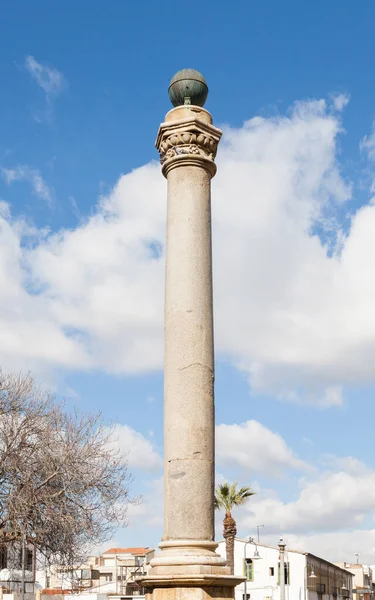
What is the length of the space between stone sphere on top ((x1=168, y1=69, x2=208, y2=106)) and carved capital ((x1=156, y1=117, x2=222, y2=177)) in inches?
20.8

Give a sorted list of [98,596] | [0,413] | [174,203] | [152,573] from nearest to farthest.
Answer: [152,573]
[174,203]
[0,413]
[98,596]

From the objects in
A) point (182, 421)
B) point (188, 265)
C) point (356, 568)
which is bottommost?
point (356, 568)

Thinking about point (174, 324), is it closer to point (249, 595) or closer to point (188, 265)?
point (188, 265)

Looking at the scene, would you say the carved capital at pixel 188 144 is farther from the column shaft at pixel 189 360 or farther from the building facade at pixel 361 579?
the building facade at pixel 361 579

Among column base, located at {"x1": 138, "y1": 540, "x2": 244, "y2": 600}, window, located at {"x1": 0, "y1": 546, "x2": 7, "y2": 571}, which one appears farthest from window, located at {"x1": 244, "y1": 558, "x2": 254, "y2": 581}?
column base, located at {"x1": 138, "y1": 540, "x2": 244, "y2": 600}

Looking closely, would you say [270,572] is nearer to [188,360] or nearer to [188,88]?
[188,360]

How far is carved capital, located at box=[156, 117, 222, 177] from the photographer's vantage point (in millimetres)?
11000

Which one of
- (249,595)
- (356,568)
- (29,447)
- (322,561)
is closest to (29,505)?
(29,447)

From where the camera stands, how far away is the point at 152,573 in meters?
9.35

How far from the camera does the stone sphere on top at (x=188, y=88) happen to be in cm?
1150

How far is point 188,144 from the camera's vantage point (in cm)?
1112

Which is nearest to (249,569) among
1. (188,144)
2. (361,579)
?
(188,144)

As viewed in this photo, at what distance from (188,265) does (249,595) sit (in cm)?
5115

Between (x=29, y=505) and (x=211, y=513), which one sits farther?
(x=29, y=505)
